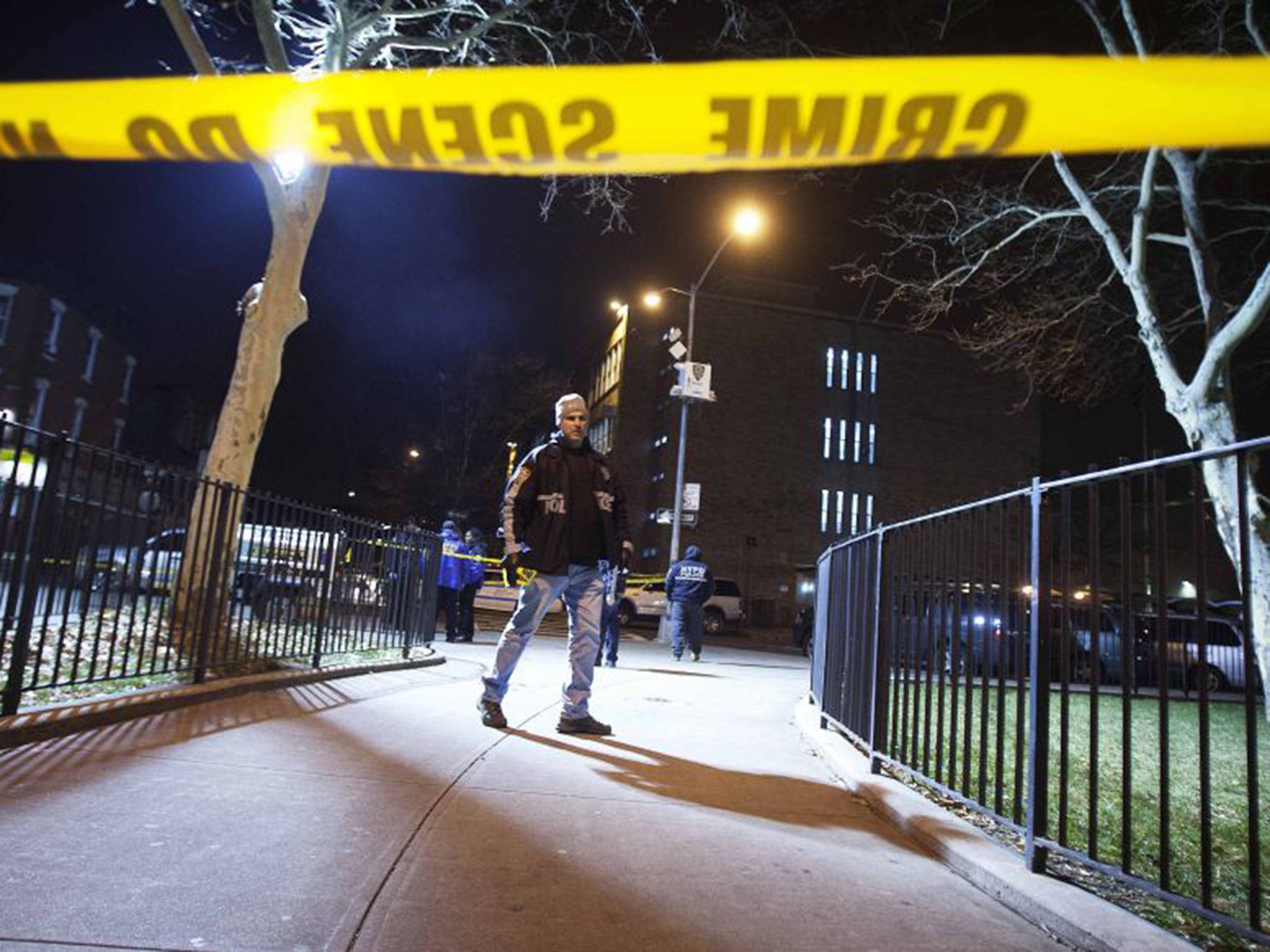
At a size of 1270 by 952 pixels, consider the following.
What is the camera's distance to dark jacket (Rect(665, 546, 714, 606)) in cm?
1359

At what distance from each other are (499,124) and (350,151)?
825mm

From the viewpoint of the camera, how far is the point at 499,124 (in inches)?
153

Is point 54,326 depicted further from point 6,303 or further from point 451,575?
point 451,575

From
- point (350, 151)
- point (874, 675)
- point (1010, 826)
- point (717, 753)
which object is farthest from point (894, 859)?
point (350, 151)

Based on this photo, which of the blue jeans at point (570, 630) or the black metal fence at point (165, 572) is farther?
the blue jeans at point (570, 630)

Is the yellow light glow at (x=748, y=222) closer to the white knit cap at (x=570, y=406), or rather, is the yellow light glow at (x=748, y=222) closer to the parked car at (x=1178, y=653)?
the parked car at (x=1178, y=653)

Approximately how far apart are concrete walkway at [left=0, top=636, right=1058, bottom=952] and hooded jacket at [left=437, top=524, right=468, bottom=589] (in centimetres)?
696

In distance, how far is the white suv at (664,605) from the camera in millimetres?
23234

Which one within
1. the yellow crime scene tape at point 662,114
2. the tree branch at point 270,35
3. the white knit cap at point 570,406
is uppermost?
the tree branch at point 270,35

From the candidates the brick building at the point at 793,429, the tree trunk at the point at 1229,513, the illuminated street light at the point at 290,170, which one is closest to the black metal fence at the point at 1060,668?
the tree trunk at the point at 1229,513

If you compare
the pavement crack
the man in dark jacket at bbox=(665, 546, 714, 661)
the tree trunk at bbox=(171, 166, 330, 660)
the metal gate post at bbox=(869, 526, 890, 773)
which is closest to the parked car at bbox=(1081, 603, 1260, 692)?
the metal gate post at bbox=(869, 526, 890, 773)

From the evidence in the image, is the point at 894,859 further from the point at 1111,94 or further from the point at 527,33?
the point at 527,33

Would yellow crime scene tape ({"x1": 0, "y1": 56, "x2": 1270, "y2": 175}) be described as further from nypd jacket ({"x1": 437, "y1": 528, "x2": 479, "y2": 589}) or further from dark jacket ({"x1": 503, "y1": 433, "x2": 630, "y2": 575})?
nypd jacket ({"x1": 437, "y1": 528, "x2": 479, "y2": 589})

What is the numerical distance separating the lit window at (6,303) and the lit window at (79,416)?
214 inches
